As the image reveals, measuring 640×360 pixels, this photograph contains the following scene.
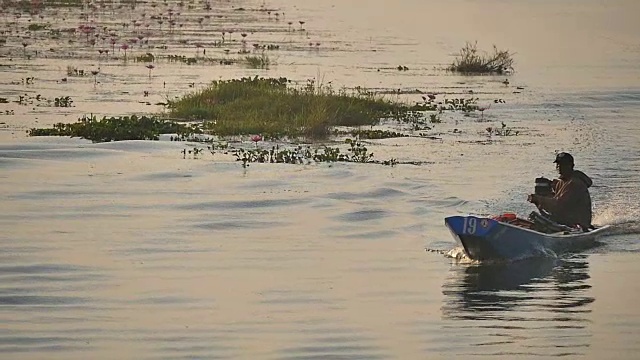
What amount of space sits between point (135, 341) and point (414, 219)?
7032 mm

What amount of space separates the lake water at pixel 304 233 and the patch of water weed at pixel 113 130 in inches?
13.8

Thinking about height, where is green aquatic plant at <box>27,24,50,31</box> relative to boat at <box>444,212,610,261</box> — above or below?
above

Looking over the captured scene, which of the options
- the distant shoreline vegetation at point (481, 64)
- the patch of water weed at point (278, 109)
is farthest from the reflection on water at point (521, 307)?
the distant shoreline vegetation at point (481, 64)

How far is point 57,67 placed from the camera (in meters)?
32.0

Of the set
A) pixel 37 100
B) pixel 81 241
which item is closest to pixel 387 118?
pixel 37 100

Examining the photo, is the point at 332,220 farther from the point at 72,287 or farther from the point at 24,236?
the point at 72,287

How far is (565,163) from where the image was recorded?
619 inches

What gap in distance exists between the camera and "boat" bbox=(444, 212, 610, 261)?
1425cm

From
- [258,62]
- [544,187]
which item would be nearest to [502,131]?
[544,187]

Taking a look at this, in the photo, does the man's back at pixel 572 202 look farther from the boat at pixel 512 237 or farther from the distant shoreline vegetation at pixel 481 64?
the distant shoreline vegetation at pixel 481 64

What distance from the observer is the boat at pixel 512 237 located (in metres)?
14.2

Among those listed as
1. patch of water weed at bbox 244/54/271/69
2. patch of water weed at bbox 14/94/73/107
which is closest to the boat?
patch of water weed at bbox 14/94/73/107

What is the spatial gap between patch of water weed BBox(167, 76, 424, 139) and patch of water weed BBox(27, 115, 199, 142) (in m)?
0.98

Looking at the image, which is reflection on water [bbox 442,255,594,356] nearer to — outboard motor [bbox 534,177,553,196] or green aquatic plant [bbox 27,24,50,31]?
outboard motor [bbox 534,177,553,196]
